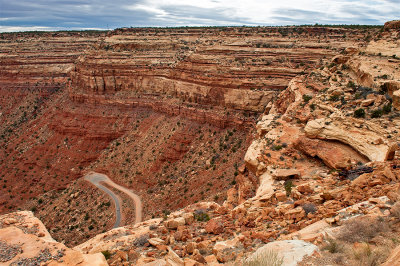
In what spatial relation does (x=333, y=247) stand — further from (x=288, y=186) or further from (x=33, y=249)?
(x=33, y=249)

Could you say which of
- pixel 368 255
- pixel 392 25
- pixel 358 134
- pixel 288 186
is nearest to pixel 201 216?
pixel 288 186

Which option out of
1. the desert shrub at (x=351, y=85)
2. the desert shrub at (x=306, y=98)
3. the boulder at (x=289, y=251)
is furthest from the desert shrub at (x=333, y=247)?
the desert shrub at (x=306, y=98)

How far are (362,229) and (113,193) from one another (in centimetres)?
3135

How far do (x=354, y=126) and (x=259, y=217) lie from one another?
311 inches

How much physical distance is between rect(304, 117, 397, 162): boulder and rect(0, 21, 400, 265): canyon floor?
66 mm

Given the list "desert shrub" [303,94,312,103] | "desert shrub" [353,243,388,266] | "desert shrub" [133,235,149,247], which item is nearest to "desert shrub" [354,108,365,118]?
"desert shrub" [303,94,312,103]

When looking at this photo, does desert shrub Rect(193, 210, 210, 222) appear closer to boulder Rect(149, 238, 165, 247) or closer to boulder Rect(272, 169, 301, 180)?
boulder Rect(149, 238, 165, 247)

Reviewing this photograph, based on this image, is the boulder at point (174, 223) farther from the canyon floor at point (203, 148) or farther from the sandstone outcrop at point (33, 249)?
the sandstone outcrop at point (33, 249)

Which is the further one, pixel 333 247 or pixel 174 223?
pixel 174 223

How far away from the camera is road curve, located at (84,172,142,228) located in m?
31.2

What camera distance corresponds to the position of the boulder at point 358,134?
14664 mm

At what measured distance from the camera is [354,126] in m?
16.8

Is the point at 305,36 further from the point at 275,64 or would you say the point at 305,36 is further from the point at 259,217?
the point at 259,217

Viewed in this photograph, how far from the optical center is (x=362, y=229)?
9.23 m
